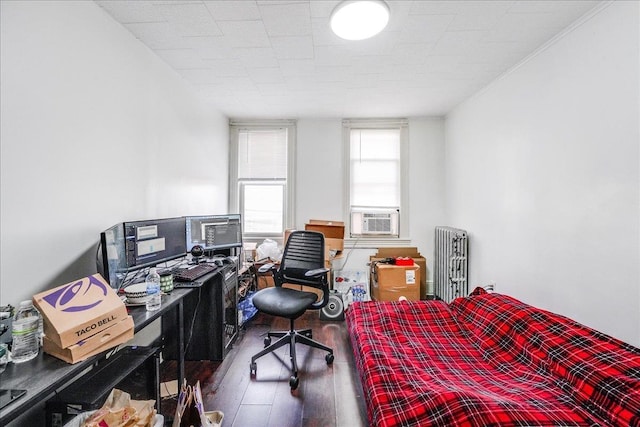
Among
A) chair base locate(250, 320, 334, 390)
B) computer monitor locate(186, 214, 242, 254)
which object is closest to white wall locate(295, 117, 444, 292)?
computer monitor locate(186, 214, 242, 254)

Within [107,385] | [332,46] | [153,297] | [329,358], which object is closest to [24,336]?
[107,385]

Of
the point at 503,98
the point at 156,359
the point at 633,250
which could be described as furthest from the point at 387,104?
the point at 156,359

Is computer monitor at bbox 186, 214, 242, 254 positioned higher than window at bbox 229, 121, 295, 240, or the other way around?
window at bbox 229, 121, 295, 240

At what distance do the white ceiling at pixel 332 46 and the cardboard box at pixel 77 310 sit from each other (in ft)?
5.64

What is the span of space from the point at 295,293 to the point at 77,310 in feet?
5.30

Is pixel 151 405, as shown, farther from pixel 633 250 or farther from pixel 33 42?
pixel 633 250

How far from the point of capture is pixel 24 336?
110 cm

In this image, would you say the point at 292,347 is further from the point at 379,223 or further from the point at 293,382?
the point at 379,223

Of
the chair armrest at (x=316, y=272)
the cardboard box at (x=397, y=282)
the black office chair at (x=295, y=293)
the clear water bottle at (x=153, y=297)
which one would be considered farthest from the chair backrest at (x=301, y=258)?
the clear water bottle at (x=153, y=297)

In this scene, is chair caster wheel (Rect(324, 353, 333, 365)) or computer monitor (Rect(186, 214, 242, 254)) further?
computer monitor (Rect(186, 214, 242, 254))

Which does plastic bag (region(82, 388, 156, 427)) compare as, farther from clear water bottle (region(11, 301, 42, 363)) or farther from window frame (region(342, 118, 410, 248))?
window frame (region(342, 118, 410, 248))

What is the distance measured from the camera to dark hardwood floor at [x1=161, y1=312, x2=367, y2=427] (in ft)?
5.97

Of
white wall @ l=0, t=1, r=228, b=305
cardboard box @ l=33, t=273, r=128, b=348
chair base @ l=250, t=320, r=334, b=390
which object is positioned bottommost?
chair base @ l=250, t=320, r=334, b=390

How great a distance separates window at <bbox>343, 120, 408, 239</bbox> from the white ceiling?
753 millimetres
